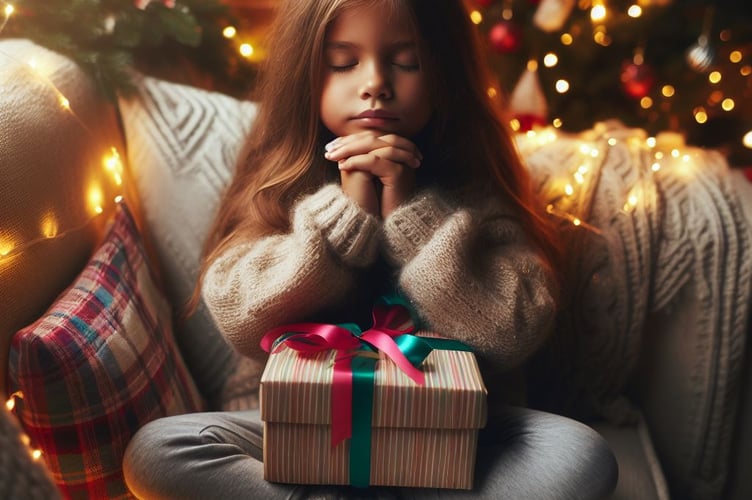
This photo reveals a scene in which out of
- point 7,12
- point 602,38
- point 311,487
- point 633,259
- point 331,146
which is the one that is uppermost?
point 7,12

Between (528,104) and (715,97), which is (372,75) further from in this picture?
(715,97)

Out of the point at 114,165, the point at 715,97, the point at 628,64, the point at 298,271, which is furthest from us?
the point at 715,97

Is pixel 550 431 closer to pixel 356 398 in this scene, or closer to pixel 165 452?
pixel 356 398

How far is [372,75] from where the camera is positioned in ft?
2.63

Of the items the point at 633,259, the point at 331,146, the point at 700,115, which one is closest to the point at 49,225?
the point at 331,146

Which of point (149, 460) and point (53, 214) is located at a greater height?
point (53, 214)

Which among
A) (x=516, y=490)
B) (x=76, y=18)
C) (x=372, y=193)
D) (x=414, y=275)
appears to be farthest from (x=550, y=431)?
(x=76, y=18)

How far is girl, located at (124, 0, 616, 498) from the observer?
697 millimetres

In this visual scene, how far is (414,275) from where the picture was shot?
79 cm

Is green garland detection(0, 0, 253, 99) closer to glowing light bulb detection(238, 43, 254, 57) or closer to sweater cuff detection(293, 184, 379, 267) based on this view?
Answer: glowing light bulb detection(238, 43, 254, 57)

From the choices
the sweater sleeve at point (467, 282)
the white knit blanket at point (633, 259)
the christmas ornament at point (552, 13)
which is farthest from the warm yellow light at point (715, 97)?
the sweater sleeve at point (467, 282)

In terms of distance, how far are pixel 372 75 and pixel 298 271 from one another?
251 mm

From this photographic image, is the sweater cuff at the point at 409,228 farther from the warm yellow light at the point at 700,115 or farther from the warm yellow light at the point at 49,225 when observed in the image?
the warm yellow light at the point at 700,115

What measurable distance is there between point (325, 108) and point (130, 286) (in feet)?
1.14
